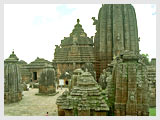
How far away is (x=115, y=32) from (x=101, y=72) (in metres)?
5.45

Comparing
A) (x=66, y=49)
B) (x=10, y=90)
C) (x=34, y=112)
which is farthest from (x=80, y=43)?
(x=34, y=112)

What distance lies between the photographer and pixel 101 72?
2300 centimetres

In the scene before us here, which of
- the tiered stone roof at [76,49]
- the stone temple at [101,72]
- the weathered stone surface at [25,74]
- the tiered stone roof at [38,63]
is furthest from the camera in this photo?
the tiered stone roof at [38,63]

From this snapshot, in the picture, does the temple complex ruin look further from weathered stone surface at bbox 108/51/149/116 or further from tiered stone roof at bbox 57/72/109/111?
weathered stone surface at bbox 108/51/149/116

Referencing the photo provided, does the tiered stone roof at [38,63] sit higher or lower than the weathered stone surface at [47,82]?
higher

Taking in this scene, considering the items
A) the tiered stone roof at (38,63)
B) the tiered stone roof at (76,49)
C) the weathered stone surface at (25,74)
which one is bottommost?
the weathered stone surface at (25,74)

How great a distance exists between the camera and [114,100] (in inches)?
333

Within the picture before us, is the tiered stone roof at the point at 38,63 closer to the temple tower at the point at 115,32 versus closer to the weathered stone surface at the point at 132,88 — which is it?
the temple tower at the point at 115,32

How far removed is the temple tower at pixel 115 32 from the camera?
70.7ft

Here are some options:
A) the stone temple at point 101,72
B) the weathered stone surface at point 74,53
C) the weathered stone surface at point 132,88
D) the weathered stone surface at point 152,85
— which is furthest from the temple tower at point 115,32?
the weathered stone surface at point 132,88

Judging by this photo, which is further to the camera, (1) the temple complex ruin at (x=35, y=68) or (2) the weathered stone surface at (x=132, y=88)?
(1) the temple complex ruin at (x=35, y=68)

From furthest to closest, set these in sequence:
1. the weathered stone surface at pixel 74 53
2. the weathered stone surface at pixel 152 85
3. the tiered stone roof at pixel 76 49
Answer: the tiered stone roof at pixel 76 49
the weathered stone surface at pixel 74 53
the weathered stone surface at pixel 152 85

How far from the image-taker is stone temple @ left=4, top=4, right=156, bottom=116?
25.5 feet

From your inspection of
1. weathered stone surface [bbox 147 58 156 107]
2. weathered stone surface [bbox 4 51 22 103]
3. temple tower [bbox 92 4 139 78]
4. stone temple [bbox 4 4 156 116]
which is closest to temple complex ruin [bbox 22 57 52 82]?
stone temple [bbox 4 4 156 116]
